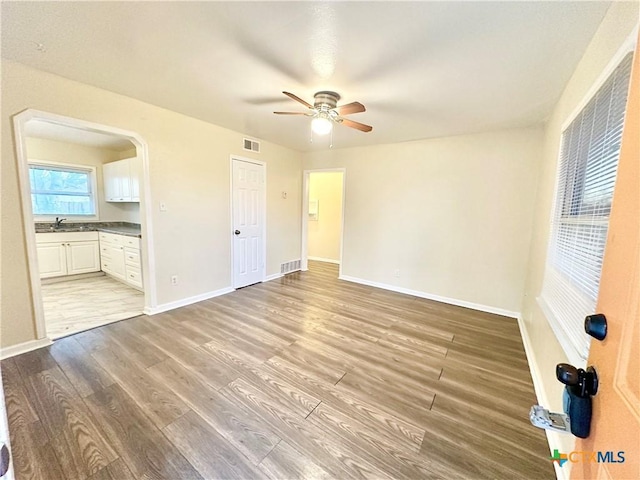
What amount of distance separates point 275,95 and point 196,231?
2.17m

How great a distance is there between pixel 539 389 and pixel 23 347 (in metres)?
4.46

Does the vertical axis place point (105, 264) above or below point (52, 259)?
below

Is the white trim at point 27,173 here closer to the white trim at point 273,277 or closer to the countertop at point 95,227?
the countertop at point 95,227

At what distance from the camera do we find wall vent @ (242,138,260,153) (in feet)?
13.6

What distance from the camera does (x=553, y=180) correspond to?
A: 2.36m

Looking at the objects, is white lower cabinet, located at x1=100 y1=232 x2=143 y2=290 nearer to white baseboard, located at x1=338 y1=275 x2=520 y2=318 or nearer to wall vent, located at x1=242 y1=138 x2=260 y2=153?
wall vent, located at x1=242 y1=138 x2=260 y2=153

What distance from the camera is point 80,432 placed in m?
1.56

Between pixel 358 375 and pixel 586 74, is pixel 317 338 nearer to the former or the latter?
pixel 358 375

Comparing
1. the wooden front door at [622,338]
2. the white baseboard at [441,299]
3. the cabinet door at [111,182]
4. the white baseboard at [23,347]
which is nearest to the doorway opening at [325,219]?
the white baseboard at [441,299]

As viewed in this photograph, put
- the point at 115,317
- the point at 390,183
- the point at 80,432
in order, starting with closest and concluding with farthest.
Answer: the point at 80,432, the point at 115,317, the point at 390,183

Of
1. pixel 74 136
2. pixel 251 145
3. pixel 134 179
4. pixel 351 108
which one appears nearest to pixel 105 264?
pixel 134 179

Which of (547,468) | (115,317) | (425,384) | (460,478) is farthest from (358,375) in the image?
(115,317)

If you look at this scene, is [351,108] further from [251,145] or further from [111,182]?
[111,182]

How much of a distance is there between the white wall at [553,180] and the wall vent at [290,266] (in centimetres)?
393
